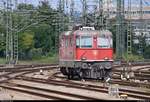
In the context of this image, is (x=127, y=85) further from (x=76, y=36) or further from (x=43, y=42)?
(x=43, y=42)

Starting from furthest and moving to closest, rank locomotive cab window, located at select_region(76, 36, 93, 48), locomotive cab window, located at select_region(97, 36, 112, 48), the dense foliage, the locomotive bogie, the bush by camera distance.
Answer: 1. the dense foliage
2. the bush
3. locomotive cab window, located at select_region(97, 36, 112, 48)
4. locomotive cab window, located at select_region(76, 36, 93, 48)
5. the locomotive bogie

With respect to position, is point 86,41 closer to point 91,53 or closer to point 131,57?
point 91,53

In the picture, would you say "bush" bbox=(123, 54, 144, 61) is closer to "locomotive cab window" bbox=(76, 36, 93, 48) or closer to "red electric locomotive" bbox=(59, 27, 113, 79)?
"red electric locomotive" bbox=(59, 27, 113, 79)

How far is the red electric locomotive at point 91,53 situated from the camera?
26328 mm

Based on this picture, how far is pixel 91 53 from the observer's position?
26.5 meters

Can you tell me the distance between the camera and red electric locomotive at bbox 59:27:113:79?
86.4 ft

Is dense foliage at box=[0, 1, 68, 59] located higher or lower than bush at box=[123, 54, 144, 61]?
higher

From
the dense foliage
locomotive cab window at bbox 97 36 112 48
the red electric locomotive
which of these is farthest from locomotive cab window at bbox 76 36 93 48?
the dense foliage

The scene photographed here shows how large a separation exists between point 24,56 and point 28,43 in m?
3.69

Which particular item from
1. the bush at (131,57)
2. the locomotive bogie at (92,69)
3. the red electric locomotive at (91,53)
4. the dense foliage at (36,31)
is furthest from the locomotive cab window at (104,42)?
the dense foliage at (36,31)

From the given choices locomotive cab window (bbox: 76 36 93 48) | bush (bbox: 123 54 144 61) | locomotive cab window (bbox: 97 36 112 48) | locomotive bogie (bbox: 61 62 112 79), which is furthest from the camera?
bush (bbox: 123 54 144 61)

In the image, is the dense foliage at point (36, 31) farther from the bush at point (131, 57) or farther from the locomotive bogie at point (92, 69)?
the locomotive bogie at point (92, 69)

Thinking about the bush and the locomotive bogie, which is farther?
the bush

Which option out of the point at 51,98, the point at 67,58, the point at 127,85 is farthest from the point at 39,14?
the point at 51,98
